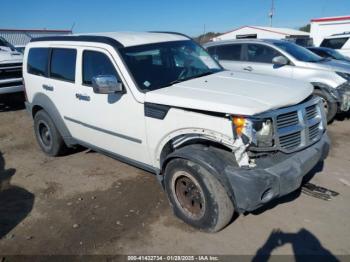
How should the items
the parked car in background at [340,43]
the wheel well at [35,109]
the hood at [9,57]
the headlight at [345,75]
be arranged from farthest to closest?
the parked car in background at [340,43], the hood at [9,57], the headlight at [345,75], the wheel well at [35,109]

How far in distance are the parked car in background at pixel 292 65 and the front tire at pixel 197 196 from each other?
454cm

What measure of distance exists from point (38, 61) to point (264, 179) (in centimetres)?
431

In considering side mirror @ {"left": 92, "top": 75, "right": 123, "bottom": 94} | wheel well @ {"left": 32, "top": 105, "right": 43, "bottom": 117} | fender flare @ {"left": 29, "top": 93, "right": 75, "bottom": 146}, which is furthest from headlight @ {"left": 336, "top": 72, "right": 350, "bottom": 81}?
wheel well @ {"left": 32, "top": 105, "right": 43, "bottom": 117}

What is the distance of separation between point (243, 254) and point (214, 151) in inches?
39.7

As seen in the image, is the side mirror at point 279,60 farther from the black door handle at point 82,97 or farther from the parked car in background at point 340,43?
the parked car in background at point 340,43

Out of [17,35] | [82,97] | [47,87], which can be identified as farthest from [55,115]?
[17,35]

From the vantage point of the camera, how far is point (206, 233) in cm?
358

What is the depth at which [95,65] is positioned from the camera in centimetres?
446

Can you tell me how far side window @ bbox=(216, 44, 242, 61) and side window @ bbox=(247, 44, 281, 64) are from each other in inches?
10.5

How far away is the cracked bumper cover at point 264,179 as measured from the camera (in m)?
3.05

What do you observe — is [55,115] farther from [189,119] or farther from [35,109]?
[189,119]

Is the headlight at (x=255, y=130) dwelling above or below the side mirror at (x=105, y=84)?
below

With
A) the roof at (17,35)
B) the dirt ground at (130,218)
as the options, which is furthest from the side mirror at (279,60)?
the roof at (17,35)

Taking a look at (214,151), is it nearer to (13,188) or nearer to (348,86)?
(13,188)
